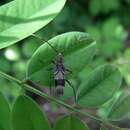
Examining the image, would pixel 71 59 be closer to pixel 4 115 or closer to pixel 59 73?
pixel 59 73

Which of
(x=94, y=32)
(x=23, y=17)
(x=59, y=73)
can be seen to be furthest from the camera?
(x=94, y=32)

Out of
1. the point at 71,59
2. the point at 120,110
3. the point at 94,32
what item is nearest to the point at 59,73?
the point at 71,59

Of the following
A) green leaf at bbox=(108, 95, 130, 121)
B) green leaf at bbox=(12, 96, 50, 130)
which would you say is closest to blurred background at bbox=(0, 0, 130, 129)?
green leaf at bbox=(108, 95, 130, 121)

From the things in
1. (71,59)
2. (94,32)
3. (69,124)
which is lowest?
(69,124)

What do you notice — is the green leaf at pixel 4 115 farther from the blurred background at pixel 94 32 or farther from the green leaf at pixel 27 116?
the blurred background at pixel 94 32

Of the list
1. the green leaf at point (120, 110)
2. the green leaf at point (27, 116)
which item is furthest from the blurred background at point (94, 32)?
the green leaf at point (27, 116)

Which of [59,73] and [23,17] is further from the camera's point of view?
[59,73]

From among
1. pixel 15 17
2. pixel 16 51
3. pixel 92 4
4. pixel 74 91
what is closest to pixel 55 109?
pixel 16 51

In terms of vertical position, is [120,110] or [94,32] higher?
[94,32]
